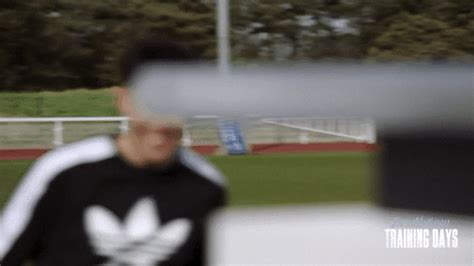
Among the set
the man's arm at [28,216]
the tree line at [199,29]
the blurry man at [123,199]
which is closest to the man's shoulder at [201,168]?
the blurry man at [123,199]

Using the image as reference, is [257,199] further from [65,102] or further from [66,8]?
[66,8]

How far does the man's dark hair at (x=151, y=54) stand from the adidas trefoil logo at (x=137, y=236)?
0.09 metres

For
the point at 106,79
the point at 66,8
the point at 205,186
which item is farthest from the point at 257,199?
the point at 66,8

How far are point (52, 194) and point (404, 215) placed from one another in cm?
27

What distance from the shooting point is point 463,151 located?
43 cm

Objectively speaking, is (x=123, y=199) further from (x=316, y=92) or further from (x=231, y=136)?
(x=316, y=92)

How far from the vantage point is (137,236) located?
47cm

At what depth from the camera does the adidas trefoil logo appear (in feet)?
1.55

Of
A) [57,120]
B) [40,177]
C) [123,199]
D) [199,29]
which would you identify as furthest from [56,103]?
[123,199]

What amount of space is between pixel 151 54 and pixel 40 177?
0.59ft

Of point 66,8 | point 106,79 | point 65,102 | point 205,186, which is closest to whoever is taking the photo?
point 205,186

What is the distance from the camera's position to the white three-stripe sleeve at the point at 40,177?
569mm

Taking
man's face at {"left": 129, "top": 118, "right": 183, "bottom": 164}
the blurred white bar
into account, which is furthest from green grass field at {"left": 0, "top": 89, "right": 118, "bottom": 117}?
the blurred white bar

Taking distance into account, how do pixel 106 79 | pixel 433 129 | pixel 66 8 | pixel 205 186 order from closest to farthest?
pixel 433 129 < pixel 205 186 < pixel 106 79 < pixel 66 8
